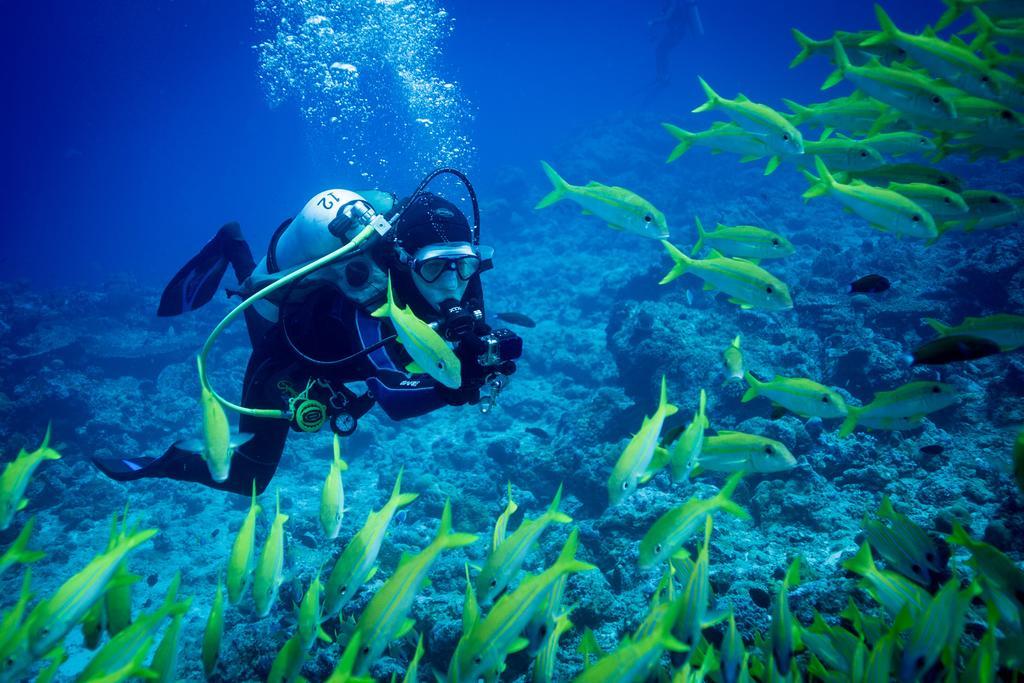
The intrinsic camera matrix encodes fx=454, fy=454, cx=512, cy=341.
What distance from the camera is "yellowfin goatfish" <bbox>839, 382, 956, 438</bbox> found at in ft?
9.31

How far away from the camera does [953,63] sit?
3.15 metres

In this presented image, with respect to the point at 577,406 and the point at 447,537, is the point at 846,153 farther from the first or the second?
the point at 577,406

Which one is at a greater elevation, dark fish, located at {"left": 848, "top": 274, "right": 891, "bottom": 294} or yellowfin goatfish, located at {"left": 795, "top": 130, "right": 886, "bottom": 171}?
yellowfin goatfish, located at {"left": 795, "top": 130, "right": 886, "bottom": 171}

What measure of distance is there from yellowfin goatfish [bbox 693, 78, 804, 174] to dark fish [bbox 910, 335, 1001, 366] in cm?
203

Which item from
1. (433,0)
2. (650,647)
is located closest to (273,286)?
(650,647)

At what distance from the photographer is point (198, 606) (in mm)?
7453

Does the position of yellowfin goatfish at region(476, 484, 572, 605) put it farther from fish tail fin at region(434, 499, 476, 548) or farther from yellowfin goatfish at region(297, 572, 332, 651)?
yellowfin goatfish at region(297, 572, 332, 651)

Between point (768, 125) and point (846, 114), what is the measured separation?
0.95m

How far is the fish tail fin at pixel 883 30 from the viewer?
3.39 metres

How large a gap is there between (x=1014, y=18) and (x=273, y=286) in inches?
259

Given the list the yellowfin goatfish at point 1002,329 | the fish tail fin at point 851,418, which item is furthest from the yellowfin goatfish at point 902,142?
the fish tail fin at point 851,418

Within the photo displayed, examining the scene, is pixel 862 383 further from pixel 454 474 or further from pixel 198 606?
pixel 198 606

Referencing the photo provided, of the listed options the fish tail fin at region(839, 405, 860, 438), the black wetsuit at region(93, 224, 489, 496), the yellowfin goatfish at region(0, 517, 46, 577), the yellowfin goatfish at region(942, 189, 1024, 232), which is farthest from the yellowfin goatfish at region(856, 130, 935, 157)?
the yellowfin goatfish at region(0, 517, 46, 577)

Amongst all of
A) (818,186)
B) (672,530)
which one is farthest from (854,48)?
(672,530)
